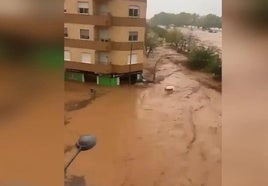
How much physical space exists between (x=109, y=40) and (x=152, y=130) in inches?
17.0

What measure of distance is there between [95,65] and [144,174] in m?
0.73

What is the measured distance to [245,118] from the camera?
55 cm

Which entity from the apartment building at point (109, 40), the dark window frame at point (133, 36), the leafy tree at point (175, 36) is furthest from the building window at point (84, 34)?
the leafy tree at point (175, 36)

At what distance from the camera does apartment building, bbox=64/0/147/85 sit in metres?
0.82

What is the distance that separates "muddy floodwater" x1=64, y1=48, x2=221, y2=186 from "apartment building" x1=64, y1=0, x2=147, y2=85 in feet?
0.13

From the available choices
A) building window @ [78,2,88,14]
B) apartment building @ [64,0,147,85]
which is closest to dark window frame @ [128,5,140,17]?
apartment building @ [64,0,147,85]

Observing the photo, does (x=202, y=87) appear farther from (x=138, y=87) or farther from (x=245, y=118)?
(x=245, y=118)

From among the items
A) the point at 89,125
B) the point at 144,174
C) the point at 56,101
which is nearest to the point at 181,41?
the point at 89,125

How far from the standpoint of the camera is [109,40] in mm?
909

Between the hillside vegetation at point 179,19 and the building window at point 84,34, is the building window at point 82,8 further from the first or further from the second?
the hillside vegetation at point 179,19

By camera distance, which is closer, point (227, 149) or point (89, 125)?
point (227, 149)

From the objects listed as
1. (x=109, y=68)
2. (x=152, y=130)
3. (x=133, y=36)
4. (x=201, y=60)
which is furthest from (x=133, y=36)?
(x=152, y=130)

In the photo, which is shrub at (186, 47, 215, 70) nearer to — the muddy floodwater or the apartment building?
the muddy floodwater

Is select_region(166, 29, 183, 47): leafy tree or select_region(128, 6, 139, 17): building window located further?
select_region(166, 29, 183, 47): leafy tree
